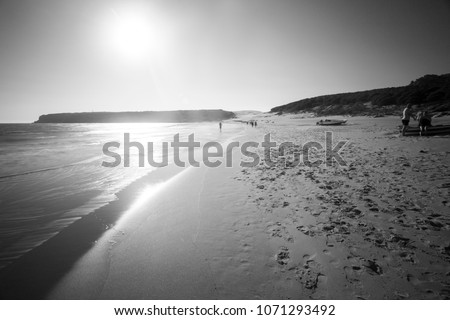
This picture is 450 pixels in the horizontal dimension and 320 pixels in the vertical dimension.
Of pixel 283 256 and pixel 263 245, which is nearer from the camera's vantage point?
pixel 283 256

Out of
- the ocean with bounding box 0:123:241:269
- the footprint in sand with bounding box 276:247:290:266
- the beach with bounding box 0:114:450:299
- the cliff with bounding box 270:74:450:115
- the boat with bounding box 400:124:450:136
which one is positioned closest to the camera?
the beach with bounding box 0:114:450:299

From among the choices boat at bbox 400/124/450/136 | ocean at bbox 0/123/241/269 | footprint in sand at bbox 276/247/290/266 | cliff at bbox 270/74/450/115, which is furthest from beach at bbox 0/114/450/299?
cliff at bbox 270/74/450/115

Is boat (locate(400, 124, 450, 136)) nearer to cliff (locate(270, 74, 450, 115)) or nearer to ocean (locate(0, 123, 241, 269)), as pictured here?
ocean (locate(0, 123, 241, 269))

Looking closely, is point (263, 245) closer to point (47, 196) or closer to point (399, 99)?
point (47, 196)

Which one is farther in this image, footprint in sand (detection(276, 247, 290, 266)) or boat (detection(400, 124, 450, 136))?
boat (detection(400, 124, 450, 136))

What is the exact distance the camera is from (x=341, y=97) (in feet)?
221

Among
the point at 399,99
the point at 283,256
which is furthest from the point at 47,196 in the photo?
the point at 399,99

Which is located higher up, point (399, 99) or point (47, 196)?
point (399, 99)

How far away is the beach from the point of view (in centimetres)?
279

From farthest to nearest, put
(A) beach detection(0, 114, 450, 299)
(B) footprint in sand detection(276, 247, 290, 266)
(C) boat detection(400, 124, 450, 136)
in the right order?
1. (C) boat detection(400, 124, 450, 136)
2. (B) footprint in sand detection(276, 247, 290, 266)
3. (A) beach detection(0, 114, 450, 299)

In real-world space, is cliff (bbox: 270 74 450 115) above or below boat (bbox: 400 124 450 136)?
above

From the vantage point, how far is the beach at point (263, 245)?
110 inches

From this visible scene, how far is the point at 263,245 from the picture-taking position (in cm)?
371

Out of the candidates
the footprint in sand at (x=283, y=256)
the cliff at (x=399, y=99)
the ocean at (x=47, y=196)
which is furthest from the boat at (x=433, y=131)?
the cliff at (x=399, y=99)
